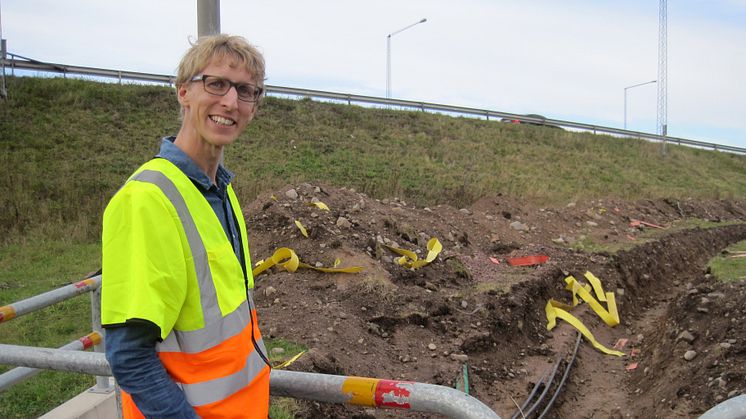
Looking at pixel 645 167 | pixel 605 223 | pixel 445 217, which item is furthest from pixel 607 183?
pixel 445 217

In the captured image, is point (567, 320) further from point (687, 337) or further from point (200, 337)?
point (200, 337)

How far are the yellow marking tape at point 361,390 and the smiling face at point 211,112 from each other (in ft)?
3.11

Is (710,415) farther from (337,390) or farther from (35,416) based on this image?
(35,416)

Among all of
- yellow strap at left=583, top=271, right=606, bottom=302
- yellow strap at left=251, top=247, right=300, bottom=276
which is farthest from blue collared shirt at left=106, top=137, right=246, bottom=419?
yellow strap at left=583, top=271, right=606, bottom=302

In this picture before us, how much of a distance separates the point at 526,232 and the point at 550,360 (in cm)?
664

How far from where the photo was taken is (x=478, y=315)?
839cm

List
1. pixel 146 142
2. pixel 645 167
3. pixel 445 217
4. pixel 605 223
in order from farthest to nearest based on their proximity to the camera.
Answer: pixel 645 167 < pixel 146 142 < pixel 605 223 < pixel 445 217

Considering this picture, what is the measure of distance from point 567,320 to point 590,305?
3.83 feet

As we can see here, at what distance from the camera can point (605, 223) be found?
17.0 metres

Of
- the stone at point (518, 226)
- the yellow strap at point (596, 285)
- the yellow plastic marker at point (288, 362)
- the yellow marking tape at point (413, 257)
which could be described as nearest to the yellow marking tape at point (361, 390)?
the yellow plastic marker at point (288, 362)

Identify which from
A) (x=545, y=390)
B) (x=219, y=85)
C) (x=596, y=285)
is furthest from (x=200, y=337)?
(x=596, y=285)

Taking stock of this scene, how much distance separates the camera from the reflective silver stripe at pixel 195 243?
193cm

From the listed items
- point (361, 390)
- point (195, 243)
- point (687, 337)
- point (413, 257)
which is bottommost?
point (687, 337)

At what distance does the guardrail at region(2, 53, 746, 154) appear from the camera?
918 inches
